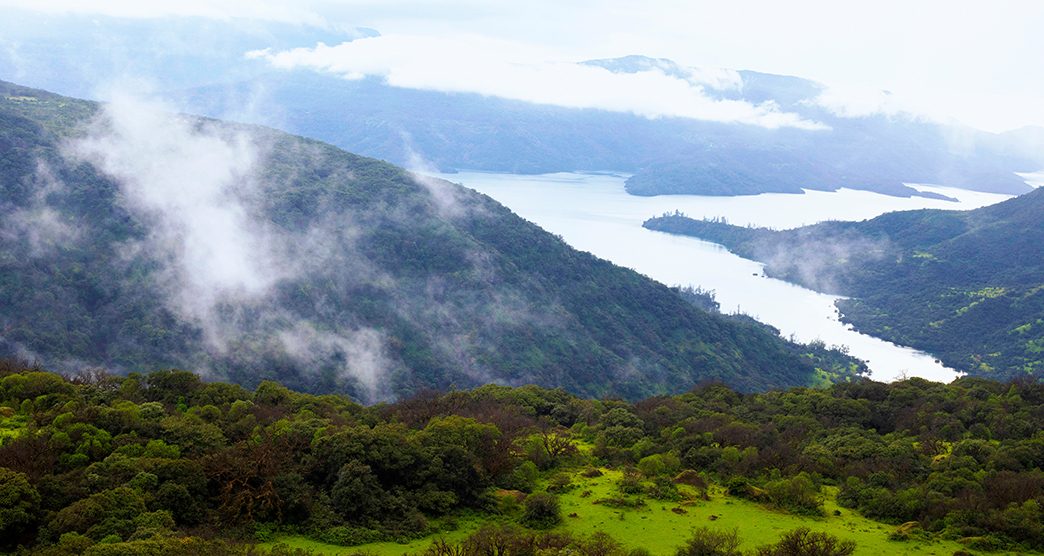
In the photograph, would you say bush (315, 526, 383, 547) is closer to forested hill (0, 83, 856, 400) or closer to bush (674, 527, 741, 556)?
bush (674, 527, 741, 556)

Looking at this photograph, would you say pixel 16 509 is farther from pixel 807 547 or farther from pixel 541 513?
pixel 807 547

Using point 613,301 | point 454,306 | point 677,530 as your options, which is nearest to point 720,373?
point 613,301

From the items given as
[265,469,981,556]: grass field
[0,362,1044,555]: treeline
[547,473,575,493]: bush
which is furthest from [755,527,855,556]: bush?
[547,473,575,493]: bush

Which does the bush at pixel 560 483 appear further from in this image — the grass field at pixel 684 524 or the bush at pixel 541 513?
the bush at pixel 541 513

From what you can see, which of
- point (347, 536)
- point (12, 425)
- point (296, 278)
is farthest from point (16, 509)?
point (296, 278)

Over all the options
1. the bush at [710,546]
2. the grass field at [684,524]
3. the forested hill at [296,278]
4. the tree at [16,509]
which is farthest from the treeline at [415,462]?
the forested hill at [296,278]
